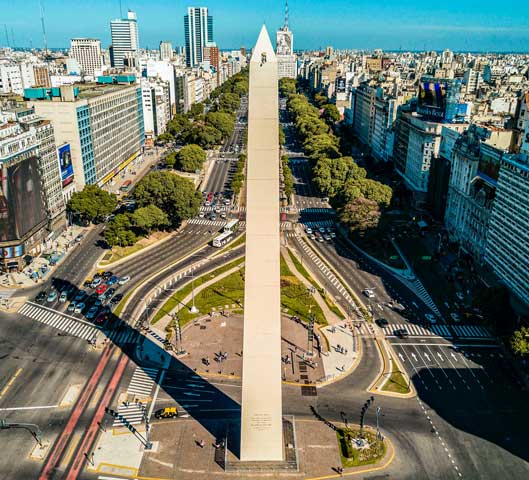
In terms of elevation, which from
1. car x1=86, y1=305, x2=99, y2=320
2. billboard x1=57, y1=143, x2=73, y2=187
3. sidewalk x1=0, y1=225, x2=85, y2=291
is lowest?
car x1=86, y1=305, x2=99, y2=320

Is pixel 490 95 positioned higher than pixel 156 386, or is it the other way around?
pixel 490 95

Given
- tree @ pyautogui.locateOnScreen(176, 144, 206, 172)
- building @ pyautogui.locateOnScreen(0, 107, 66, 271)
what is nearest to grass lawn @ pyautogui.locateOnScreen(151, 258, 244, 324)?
building @ pyautogui.locateOnScreen(0, 107, 66, 271)

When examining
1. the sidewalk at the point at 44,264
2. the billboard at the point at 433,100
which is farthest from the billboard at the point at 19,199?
the billboard at the point at 433,100

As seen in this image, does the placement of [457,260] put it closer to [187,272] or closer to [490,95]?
[187,272]

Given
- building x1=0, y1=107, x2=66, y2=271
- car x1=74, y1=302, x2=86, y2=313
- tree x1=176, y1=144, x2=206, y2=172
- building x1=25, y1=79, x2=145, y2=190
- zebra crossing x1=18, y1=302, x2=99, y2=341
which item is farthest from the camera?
tree x1=176, y1=144, x2=206, y2=172

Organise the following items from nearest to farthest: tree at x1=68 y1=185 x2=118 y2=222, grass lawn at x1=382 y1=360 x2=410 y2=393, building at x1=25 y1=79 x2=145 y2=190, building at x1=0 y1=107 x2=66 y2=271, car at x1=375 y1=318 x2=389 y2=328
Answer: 1. grass lawn at x1=382 y1=360 x2=410 y2=393
2. car at x1=375 y1=318 x2=389 y2=328
3. building at x1=0 y1=107 x2=66 y2=271
4. tree at x1=68 y1=185 x2=118 y2=222
5. building at x1=25 y1=79 x2=145 y2=190

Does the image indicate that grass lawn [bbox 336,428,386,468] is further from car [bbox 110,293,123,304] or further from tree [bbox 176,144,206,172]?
tree [bbox 176,144,206,172]

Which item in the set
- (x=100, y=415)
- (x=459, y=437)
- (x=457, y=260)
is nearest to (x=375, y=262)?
(x=457, y=260)
